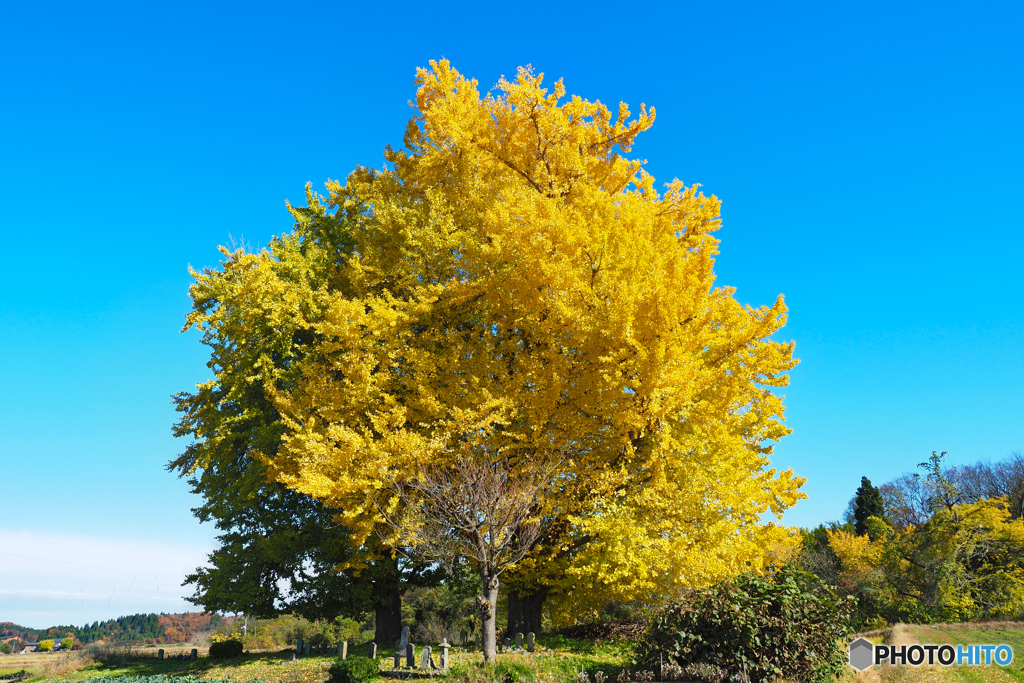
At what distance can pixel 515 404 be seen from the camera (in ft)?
38.1

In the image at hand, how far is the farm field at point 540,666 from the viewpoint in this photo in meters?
10.5

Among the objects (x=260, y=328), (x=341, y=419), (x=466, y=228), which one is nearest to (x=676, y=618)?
(x=341, y=419)

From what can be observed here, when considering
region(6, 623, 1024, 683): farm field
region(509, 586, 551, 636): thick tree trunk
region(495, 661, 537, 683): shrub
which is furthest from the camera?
region(509, 586, 551, 636): thick tree trunk

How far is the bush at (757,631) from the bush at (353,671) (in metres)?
5.32

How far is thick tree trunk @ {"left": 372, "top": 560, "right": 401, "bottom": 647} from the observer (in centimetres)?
1622

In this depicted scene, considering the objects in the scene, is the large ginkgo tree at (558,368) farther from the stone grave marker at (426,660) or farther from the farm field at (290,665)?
the stone grave marker at (426,660)

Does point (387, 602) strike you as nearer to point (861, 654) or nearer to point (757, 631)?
point (757, 631)

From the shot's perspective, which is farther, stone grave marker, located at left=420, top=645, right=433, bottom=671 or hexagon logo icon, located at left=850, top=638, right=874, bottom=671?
stone grave marker, located at left=420, top=645, right=433, bottom=671

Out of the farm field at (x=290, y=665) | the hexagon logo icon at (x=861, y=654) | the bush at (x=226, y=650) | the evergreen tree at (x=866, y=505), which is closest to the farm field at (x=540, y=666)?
the farm field at (x=290, y=665)

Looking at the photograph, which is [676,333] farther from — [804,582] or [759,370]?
[804,582]

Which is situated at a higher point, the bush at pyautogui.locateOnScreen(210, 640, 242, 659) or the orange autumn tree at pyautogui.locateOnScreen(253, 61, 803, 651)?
the orange autumn tree at pyautogui.locateOnScreen(253, 61, 803, 651)
